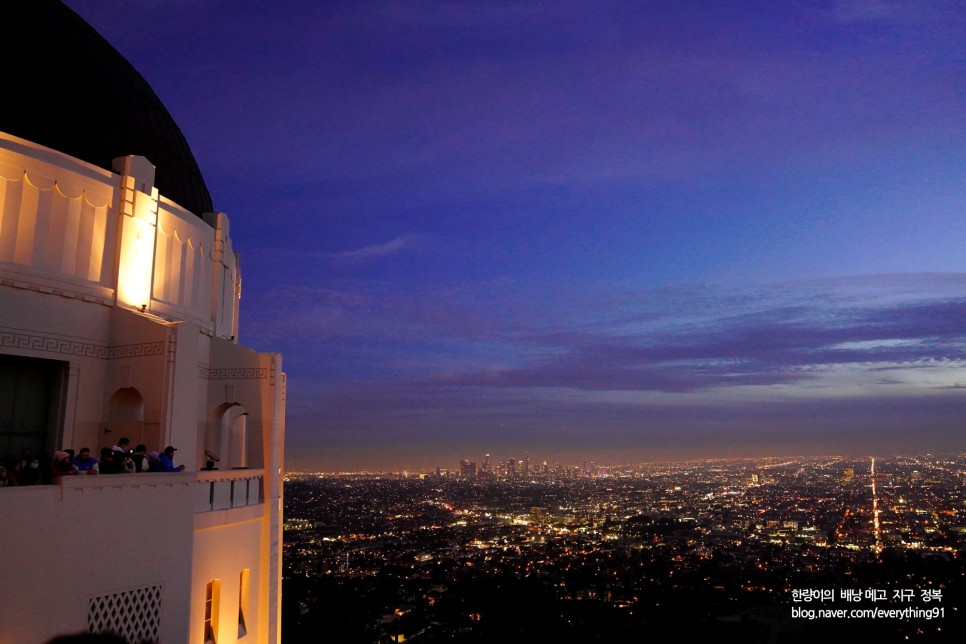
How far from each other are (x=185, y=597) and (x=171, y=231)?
7282 millimetres

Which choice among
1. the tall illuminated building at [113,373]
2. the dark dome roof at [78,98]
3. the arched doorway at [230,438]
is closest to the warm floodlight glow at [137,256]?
the tall illuminated building at [113,373]

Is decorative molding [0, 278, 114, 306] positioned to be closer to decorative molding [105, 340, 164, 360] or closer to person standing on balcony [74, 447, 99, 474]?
decorative molding [105, 340, 164, 360]

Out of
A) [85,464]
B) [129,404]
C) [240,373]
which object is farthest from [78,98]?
[85,464]

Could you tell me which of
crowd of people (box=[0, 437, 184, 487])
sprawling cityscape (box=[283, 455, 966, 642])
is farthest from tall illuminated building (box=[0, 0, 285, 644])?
sprawling cityscape (box=[283, 455, 966, 642])

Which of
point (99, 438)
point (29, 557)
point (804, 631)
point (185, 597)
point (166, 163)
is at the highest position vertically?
point (166, 163)

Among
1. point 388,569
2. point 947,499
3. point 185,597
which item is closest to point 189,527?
point 185,597

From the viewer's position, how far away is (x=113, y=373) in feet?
38.1

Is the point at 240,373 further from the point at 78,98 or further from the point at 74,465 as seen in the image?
the point at 78,98

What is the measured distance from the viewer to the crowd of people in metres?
8.28

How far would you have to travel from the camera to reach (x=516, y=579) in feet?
129

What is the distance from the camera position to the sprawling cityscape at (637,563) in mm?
29125

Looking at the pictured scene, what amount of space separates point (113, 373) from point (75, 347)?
735 millimetres

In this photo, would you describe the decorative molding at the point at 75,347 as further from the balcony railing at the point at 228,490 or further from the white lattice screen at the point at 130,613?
the white lattice screen at the point at 130,613

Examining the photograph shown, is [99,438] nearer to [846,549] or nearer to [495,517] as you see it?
[846,549]
